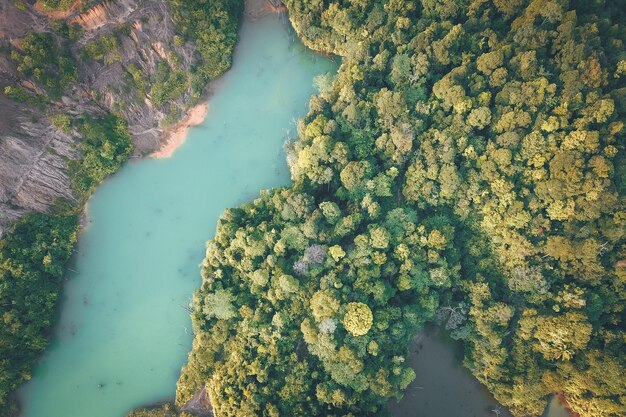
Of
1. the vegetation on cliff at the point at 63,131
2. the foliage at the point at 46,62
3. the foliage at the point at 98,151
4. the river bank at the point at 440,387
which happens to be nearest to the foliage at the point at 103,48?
the vegetation on cliff at the point at 63,131

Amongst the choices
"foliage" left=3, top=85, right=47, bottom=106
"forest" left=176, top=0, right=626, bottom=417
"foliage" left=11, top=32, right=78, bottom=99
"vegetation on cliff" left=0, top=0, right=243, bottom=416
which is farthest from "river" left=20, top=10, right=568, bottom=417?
"foliage" left=11, top=32, right=78, bottom=99

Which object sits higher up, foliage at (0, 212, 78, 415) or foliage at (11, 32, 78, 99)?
foliage at (11, 32, 78, 99)

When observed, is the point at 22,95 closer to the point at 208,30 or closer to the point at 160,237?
the point at 160,237

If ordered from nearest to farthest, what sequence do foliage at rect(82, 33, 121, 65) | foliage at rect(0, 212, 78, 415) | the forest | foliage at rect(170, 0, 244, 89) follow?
the forest < foliage at rect(0, 212, 78, 415) < foliage at rect(82, 33, 121, 65) < foliage at rect(170, 0, 244, 89)

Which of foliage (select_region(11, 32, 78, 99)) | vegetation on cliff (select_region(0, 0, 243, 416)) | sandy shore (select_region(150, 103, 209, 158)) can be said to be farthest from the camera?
sandy shore (select_region(150, 103, 209, 158))

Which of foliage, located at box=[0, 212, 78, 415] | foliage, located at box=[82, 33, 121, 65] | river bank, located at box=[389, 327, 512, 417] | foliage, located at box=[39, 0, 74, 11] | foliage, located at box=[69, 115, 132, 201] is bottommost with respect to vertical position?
foliage, located at box=[0, 212, 78, 415]

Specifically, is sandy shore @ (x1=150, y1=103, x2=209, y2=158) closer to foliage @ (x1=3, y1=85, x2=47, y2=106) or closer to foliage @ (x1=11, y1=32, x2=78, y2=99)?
foliage @ (x1=11, y1=32, x2=78, y2=99)

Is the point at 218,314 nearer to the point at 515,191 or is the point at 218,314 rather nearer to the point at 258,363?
the point at 258,363

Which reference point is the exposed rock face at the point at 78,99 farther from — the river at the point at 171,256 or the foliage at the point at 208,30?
the river at the point at 171,256
